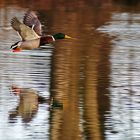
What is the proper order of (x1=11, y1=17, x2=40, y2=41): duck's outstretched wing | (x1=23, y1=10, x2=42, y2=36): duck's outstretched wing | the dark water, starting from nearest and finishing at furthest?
the dark water, (x1=11, y1=17, x2=40, y2=41): duck's outstretched wing, (x1=23, y1=10, x2=42, y2=36): duck's outstretched wing

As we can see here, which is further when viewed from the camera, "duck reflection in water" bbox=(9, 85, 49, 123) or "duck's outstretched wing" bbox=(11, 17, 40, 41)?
"duck's outstretched wing" bbox=(11, 17, 40, 41)

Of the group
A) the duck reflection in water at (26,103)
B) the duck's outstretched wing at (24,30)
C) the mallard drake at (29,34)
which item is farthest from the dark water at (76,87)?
the duck's outstretched wing at (24,30)

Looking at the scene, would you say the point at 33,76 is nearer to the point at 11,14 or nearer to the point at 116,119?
the point at 116,119

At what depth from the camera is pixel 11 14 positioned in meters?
28.6

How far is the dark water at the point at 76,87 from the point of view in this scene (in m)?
9.04

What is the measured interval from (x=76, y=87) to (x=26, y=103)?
1.65m

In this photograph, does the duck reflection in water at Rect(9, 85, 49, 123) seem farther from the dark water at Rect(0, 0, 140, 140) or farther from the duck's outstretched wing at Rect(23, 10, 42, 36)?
the duck's outstretched wing at Rect(23, 10, 42, 36)

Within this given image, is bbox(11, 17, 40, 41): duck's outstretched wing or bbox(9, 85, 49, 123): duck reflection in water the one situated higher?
bbox(11, 17, 40, 41): duck's outstretched wing

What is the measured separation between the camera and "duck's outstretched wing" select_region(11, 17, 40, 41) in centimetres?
1242

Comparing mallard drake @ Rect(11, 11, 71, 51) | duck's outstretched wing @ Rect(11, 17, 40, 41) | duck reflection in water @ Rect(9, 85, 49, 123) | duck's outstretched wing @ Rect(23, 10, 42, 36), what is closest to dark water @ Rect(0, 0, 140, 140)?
duck reflection in water @ Rect(9, 85, 49, 123)

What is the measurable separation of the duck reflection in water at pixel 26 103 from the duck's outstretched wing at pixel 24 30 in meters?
1.09

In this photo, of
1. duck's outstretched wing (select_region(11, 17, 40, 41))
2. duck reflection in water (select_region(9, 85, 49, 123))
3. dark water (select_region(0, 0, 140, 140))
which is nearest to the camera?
dark water (select_region(0, 0, 140, 140))

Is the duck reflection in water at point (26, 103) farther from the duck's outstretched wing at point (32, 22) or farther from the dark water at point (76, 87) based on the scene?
the duck's outstretched wing at point (32, 22)

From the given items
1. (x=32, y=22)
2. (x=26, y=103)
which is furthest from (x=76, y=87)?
(x=26, y=103)
